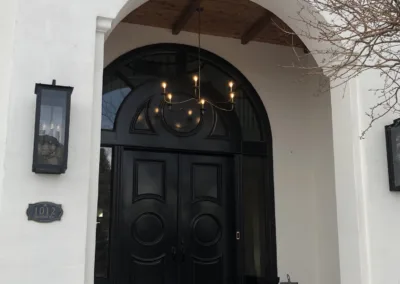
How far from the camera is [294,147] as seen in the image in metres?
5.70

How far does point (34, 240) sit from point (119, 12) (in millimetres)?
1582

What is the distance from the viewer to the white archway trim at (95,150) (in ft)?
9.84

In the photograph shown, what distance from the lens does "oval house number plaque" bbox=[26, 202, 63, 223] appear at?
2823 mm

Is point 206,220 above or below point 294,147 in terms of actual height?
below

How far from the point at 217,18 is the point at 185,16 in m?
0.39

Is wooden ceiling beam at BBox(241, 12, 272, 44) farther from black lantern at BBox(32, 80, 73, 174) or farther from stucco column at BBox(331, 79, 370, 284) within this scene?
black lantern at BBox(32, 80, 73, 174)

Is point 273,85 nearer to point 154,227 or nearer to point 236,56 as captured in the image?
point 236,56

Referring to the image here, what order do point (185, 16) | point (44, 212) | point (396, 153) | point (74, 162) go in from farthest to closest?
point (185, 16), point (396, 153), point (74, 162), point (44, 212)

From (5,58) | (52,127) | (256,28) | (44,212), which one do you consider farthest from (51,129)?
(256,28)

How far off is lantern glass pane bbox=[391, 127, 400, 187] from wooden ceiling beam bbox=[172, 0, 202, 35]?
221cm

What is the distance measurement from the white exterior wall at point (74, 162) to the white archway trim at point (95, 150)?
0.01 m

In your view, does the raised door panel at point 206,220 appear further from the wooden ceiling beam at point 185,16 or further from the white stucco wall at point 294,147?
the wooden ceiling beam at point 185,16

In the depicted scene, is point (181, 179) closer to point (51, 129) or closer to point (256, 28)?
point (256, 28)

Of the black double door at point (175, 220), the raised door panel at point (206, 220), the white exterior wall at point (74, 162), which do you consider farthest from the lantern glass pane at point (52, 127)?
the raised door panel at point (206, 220)
